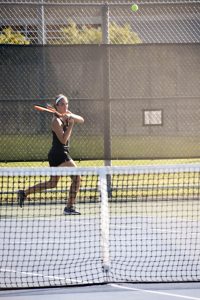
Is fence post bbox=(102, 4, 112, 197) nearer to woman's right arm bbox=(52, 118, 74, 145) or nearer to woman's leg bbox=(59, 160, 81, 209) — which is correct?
woman's right arm bbox=(52, 118, 74, 145)

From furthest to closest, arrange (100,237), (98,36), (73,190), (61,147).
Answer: (98,36)
(61,147)
(73,190)
(100,237)

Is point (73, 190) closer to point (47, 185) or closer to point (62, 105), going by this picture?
point (47, 185)

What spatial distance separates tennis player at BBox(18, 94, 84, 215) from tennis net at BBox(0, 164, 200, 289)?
0.09 m

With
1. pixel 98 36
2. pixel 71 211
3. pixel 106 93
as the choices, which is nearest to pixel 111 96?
pixel 106 93

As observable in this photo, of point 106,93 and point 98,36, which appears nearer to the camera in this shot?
point 106,93

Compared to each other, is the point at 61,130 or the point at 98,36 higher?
the point at 98,36

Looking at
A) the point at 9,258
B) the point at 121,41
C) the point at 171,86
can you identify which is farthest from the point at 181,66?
the point at 121,41

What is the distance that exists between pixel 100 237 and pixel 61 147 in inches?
71.1

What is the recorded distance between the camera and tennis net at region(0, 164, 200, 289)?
6.25 meters

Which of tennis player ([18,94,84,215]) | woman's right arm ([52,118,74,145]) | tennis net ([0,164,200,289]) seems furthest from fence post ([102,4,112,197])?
woman's right arm ([52,118,74,145])

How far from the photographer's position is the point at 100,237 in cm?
800

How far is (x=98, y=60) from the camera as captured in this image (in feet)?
34.8

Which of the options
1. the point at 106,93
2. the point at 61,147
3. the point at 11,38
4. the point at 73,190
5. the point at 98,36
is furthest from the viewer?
the point at 98,36

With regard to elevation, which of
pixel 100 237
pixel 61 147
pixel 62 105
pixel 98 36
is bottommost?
pixel 100 237
